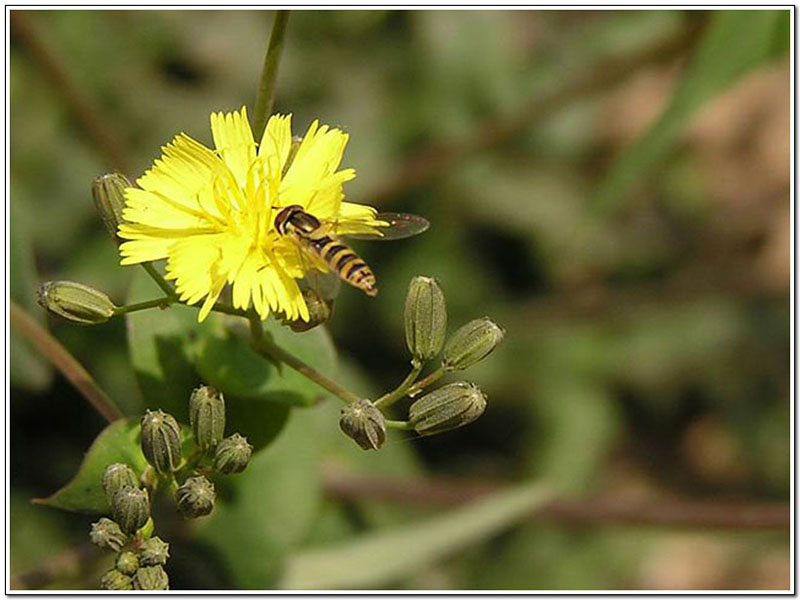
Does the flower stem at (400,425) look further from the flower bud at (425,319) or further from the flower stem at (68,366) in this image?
the flower stem at (68,366)

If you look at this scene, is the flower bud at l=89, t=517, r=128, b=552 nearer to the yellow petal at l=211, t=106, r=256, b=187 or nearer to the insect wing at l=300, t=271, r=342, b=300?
the insect wing at l=300, t=271, r=342, b=300

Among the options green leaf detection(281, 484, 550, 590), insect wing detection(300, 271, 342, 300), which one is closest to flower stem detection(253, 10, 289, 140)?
insect wing detection(300, 271, 342, 300)

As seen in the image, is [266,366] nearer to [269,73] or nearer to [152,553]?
[152,553]

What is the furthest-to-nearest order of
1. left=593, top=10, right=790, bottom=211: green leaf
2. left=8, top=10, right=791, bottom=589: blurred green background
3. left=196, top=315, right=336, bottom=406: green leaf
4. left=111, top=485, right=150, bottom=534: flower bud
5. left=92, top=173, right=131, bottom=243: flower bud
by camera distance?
left=8, top=10, right=791, bottom=589: blurred green background
left=593, top=10, right=790, bottom=211: green leaf
left=196, top=315, right=336, bottom=406: green leaf
left=92, top=173, right=131, bottom=243: flower bud
left=111, top=485, right=150, bottom=534: flower bud

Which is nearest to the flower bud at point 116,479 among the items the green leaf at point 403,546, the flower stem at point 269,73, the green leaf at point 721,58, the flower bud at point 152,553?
the flower bud at point 152,553

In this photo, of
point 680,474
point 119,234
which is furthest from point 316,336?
point 680,474

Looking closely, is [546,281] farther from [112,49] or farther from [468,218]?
→ [112,49]

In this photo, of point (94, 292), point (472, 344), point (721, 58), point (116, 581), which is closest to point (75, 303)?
point (94, 292)
